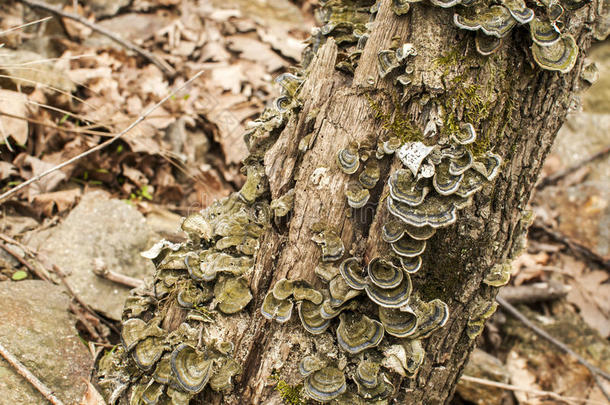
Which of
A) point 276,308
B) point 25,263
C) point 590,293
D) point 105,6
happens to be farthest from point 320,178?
point 105,6

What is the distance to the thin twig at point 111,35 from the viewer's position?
6105 mm

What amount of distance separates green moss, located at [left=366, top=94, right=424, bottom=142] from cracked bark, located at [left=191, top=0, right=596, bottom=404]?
0.11 feet

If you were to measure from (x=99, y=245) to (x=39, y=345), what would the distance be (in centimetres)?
139

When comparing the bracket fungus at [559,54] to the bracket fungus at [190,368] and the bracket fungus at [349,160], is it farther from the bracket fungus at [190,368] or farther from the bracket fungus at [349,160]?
the bracket fungus at [190,368]

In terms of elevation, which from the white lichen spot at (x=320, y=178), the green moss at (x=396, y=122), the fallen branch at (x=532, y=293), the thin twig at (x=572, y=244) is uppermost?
the green moss at (x=396, y=122)

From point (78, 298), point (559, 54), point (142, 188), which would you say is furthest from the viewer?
point (142, 188)

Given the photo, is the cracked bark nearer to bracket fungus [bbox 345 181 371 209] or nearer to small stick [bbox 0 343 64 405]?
bracket fungus [bbox 345 181 371 209]

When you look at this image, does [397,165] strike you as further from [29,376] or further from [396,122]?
[29,376]

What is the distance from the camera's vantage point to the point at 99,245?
14.3 ft

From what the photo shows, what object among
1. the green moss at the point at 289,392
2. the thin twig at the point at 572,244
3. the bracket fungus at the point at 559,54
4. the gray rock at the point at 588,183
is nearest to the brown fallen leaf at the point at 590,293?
the thin twig at the point at 572,244

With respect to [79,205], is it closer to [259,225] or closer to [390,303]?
[259,225]

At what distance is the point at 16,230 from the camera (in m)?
4.21

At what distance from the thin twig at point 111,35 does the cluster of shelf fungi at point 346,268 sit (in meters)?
4.33

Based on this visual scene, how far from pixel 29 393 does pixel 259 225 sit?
1850mm
